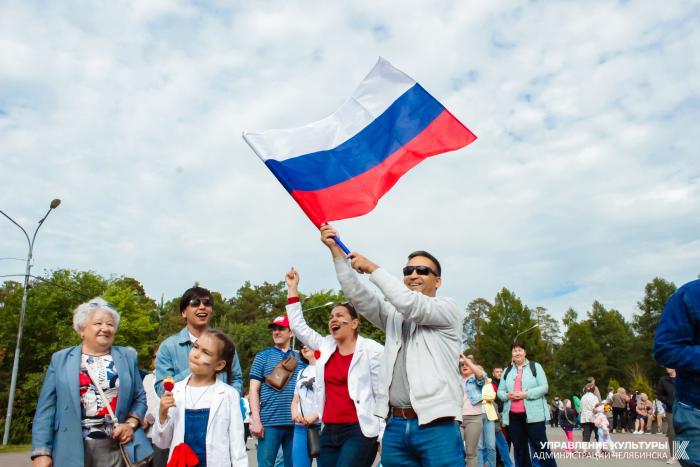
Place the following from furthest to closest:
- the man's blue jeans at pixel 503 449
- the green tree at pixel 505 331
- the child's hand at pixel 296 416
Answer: the green tree at pixel 505 331, the man's blue jeans at pixel 503 449, the child's hand at pixel 296 416

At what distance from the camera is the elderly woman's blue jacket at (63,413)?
15.2ft

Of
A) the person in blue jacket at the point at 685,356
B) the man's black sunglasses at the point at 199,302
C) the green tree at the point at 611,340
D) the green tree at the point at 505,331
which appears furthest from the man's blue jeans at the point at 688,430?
the green tree at the point at 611,340

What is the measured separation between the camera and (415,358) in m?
4.43

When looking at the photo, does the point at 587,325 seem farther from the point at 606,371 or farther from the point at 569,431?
the point at 569,431

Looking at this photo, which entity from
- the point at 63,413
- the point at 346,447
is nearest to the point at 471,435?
the point at 346,447

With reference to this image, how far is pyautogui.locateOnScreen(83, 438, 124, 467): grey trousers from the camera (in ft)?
15.5

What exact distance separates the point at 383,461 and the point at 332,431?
135 centimetres

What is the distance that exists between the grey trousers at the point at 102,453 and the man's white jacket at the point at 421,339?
2032 mm

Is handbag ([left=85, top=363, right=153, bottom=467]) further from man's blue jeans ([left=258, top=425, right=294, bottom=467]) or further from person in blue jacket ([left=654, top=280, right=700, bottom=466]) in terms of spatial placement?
person in blue jacket ([left=654, top=280, right=700, bottom=466])

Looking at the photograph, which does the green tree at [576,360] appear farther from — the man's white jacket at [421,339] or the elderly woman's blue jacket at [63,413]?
the elderly woman's blue jacket at [63,413]

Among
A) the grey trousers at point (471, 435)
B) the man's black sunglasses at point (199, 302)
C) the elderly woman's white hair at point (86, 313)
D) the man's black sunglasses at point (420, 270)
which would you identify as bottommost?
the grey trousers at point (471, 435)

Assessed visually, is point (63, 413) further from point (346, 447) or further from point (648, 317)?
point (648, 317)

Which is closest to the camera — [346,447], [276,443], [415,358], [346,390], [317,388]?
[415,358]

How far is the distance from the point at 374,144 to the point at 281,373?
140 inches
